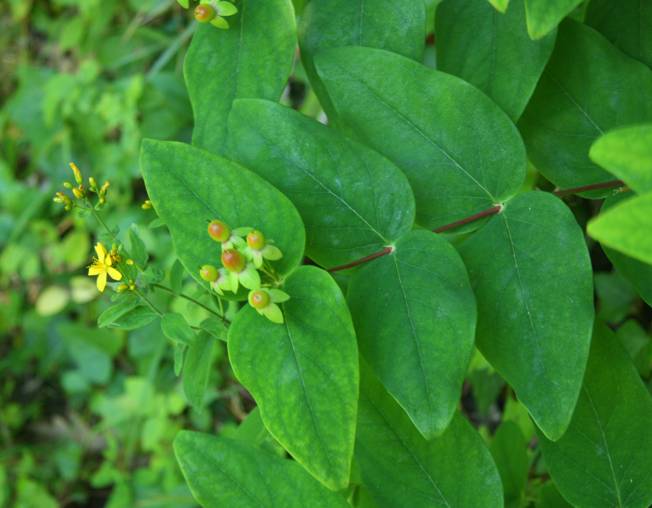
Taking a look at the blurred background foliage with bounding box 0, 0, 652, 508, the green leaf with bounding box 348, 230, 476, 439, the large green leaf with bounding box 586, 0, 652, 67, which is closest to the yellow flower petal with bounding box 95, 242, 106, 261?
the green leaf with bounding box 348, 230, 476, 439

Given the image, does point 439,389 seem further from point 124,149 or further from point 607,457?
point 124,149

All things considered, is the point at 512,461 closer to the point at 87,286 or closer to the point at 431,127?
the point at 431,127

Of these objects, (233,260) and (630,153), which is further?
(233,260)

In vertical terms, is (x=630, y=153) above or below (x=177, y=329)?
above

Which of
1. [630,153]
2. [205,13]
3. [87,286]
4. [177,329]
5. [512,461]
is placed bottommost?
[87,286]

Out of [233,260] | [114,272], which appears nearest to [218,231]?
[233,260]

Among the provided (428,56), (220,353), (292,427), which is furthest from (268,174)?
(220,353)

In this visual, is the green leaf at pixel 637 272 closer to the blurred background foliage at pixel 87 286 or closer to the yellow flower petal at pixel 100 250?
the yellow flower petal at pixel 100 250

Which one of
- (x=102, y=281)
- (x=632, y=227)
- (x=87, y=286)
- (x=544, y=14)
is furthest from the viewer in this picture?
(x=87, y=286)
